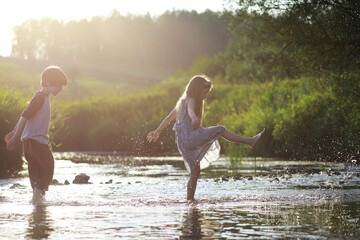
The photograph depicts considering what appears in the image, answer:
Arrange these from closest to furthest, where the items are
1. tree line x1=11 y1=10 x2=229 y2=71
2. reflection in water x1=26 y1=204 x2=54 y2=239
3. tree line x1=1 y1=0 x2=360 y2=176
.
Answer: reflection in water x1=26 y1=204 x2=54 y2=239, tree line x1=1 y1=0 x2=360 y2=176, tree line x1=11 y1=10 x2=229 y2=71

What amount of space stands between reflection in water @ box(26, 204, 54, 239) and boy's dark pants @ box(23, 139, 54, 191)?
0.76 metres

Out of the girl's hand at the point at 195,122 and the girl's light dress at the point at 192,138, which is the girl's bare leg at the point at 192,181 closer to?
the girl's light dress at the point at 192,138

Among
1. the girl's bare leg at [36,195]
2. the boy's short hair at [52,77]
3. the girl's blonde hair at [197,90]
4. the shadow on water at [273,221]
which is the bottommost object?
the shadow on water at [273,221]

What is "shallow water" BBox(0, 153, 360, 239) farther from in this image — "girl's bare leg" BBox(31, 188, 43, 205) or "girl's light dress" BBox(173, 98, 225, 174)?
"girl's light dress" BBox(173, 98, 225, 174)

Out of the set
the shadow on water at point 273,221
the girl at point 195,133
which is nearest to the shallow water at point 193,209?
the shadow on water at point 273,221

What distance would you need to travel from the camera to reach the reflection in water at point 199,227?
6820mm

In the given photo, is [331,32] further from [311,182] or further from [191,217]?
[191,217]

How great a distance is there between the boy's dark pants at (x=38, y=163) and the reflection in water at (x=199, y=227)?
8.74 ft

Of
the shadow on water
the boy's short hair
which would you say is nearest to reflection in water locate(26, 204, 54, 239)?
the shadow on water

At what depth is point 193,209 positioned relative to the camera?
927 cm

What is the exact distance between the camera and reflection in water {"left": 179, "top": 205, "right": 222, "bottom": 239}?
6.82 meters

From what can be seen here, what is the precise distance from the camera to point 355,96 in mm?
21219

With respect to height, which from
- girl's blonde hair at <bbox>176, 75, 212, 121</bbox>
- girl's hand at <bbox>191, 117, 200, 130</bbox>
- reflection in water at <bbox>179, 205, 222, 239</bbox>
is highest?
girl's blonde hair at <bbox>176, 75, 212, 121</bbox>

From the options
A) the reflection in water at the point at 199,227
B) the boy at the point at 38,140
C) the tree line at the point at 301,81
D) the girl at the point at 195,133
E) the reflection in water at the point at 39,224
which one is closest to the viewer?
the reflection in water at the point at 199,227
